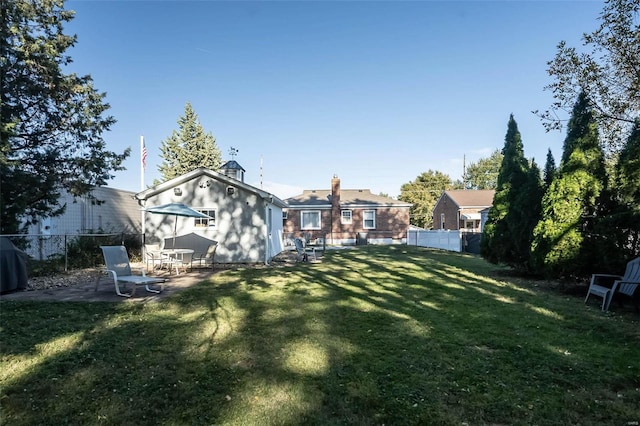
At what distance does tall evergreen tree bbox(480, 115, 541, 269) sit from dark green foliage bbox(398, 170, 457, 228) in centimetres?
3636

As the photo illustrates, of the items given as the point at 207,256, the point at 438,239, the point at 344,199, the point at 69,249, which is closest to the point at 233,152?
the point at 344,199

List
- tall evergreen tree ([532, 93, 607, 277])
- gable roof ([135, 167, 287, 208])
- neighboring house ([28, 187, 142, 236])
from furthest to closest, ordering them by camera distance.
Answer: neighboring house ([28, 187, 142, 236]) < gable roof ([135, 167, 287, 208]) < tall evergreen tree ([532, 93, 607, 277])

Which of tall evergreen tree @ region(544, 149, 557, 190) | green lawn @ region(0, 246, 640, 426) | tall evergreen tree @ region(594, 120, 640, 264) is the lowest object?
green lawn @ region(0, 246, 640, 426)

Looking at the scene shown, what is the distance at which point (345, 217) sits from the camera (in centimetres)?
2875

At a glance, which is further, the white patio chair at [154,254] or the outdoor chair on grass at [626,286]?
the white patio chair at [154,254]

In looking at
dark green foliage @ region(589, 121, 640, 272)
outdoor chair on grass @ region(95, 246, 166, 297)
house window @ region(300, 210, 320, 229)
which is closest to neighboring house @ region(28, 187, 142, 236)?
outdoor chair on grass @ region(95, 246, 166, 297)

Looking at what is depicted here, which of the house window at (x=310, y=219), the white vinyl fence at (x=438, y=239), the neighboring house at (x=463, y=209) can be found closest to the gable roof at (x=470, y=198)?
the neighboring house at (x=463, y=209)

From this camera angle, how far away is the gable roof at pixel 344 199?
1126 inches

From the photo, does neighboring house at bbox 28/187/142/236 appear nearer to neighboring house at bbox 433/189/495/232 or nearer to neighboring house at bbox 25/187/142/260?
neighboring house at bbox 25/187/142/260

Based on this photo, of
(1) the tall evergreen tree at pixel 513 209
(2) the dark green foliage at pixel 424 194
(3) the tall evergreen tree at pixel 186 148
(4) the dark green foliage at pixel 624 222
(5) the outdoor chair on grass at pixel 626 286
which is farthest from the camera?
(3) the tall evergreen tree at pixel 186 148

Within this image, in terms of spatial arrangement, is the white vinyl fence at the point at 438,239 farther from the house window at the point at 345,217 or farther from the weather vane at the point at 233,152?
the weather vane at the point at 233,152

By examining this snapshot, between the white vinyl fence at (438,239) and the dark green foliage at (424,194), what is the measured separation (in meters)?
23.0

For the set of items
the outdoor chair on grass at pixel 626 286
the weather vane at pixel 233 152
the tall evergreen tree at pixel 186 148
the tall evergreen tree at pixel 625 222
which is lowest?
the outdoor chair on grass at pixel 626 286

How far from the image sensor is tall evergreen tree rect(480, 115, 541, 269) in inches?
405
